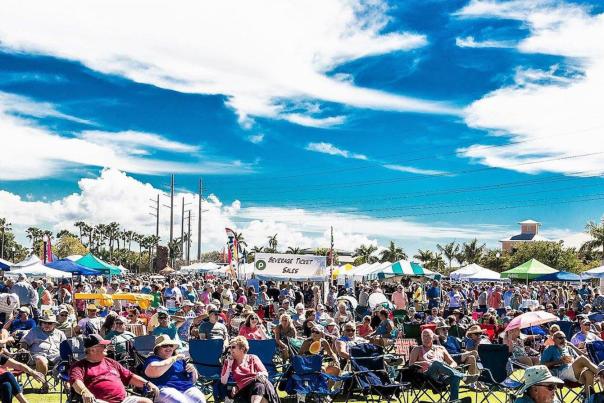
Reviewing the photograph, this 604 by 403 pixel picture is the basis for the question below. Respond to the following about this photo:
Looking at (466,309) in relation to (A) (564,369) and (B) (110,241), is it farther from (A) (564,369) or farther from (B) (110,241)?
(B) (110,241)

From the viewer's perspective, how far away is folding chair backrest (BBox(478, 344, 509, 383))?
33.0ft

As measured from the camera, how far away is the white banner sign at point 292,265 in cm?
2430

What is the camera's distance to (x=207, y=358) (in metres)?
10.1

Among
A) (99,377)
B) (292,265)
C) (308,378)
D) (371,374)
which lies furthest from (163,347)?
(292,265)

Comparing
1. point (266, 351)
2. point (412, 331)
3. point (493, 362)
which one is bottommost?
point (412, 331)

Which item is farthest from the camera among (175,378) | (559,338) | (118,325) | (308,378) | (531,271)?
(531,271)

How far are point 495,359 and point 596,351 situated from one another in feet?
6.54

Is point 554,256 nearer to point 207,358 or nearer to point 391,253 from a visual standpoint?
point 391,253

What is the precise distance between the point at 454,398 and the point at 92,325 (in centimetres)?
629

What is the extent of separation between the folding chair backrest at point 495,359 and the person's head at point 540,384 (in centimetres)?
478

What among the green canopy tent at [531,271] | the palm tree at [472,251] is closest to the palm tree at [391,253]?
the palm tree at [472,251]

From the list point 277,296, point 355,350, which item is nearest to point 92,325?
point 355,350

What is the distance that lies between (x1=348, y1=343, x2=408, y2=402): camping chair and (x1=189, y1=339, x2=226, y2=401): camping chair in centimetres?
188

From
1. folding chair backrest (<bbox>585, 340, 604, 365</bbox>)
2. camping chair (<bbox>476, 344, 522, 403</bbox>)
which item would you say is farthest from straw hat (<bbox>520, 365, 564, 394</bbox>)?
folding chair backrest (<bbox>585, 340, 604, 365</bbox>)
